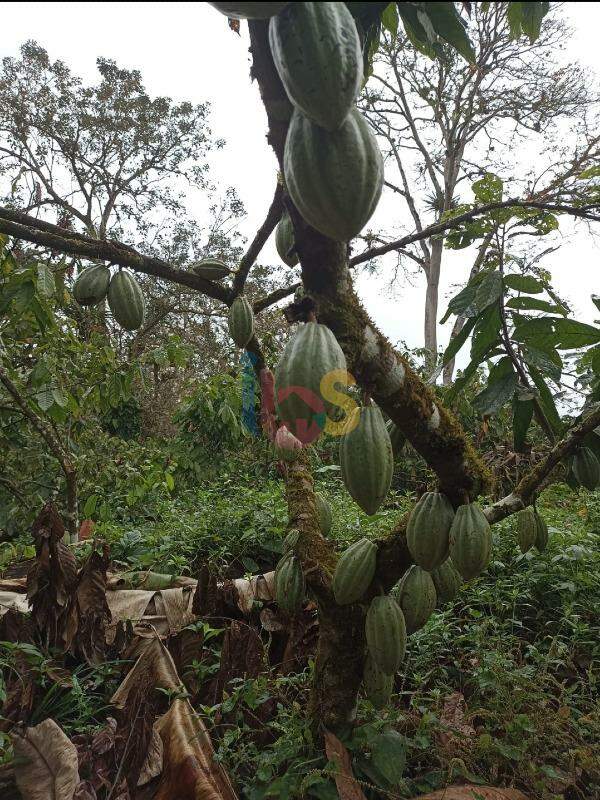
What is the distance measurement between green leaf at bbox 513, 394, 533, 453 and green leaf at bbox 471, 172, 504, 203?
496 mm

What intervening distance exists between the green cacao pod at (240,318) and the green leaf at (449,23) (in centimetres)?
60

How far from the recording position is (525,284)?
1.35m

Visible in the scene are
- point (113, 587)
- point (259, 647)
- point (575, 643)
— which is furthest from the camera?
point (113, 587)

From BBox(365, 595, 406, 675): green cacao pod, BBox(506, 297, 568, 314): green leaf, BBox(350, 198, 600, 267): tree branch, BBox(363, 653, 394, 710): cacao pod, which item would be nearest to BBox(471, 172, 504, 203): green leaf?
BBox(350, 198, 600, 267): tree branch

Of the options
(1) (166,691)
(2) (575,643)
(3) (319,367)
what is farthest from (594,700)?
(3) (319,367)

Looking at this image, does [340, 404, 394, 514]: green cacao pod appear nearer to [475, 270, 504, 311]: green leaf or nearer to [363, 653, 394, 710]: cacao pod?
[475, 270, 504, 311]: green leaf

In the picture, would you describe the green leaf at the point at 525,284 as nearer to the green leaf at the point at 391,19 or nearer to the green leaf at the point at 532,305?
the green leaf at the point at 532,305

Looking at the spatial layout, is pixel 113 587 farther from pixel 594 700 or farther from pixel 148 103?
pixel 148 103

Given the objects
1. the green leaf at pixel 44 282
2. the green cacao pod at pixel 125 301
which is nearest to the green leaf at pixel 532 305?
the green cacao pod at pixel 125 301

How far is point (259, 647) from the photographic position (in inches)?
72.9

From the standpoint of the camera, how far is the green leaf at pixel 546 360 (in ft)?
4.34

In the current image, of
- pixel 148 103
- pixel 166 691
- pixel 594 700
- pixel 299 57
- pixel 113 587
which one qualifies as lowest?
pixel 594 700

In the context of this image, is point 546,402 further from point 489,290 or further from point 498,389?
point 489,290

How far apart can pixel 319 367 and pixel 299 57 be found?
0.32 m
